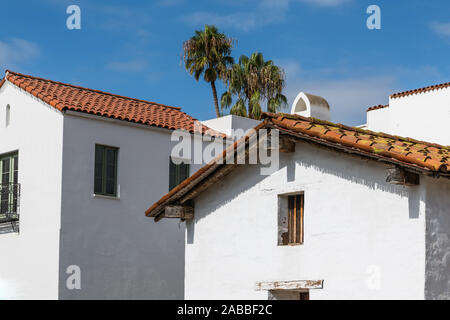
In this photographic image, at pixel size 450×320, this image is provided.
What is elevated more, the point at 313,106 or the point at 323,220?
the point at 313,106

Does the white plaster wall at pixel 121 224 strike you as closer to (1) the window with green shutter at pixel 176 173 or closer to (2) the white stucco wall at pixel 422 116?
(1) the window with green shutter at pixel 176 173

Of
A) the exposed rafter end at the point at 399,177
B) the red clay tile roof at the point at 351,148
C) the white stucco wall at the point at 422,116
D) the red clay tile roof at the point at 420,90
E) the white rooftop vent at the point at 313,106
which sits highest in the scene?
the red clay tile roof at the point at 420,90

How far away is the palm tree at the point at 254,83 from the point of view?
37.2m

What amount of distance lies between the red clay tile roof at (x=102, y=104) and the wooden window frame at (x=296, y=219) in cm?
685

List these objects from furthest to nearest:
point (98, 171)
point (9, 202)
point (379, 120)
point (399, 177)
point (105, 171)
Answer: point (379, 120) < point (9, 202) < point (105, 171) < point (98, 171) < point (399, 177)

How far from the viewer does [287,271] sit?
13453mm

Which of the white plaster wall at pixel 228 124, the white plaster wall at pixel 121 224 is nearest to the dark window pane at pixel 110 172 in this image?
the white plaster wall at pixel 121 224

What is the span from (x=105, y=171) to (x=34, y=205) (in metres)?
1.87

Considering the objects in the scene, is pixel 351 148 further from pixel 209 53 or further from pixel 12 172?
pixel 209 53

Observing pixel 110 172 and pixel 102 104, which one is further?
pixel 102 104

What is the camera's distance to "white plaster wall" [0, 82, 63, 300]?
717 inches

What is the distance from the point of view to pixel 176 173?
67.7 ft

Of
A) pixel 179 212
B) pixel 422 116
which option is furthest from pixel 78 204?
pixel 422 116

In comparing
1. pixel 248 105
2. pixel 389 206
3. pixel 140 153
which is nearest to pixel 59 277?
pixel 140 153
